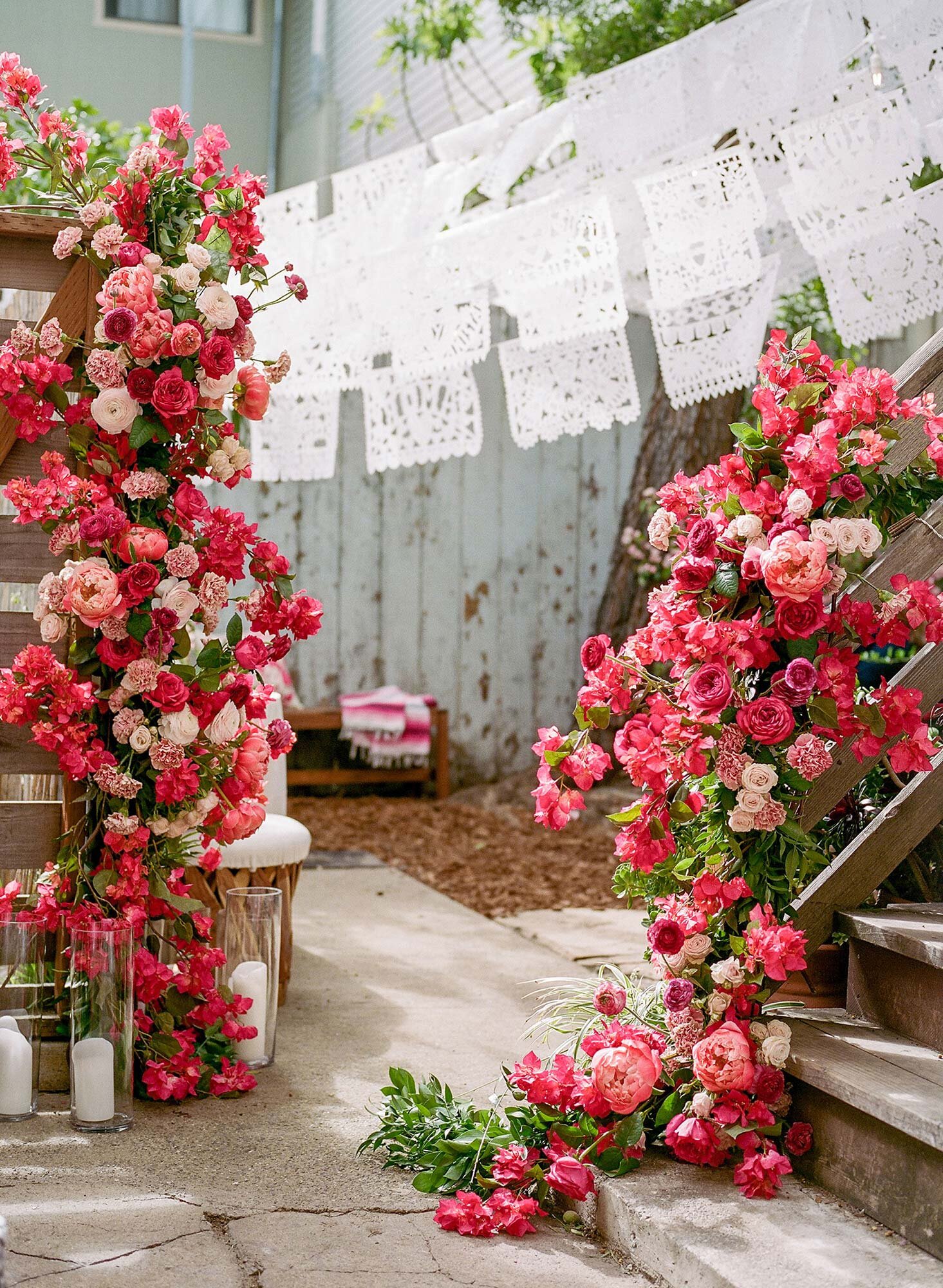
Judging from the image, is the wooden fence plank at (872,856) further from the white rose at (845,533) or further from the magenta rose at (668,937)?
the white rose at (845,533)

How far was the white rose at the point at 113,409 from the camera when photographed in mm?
2494

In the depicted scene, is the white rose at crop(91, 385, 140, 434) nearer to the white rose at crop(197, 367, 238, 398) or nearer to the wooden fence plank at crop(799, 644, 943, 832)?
the white rose at crop(197, 367, 238, 398)

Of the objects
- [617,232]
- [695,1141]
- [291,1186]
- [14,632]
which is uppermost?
[617,232]

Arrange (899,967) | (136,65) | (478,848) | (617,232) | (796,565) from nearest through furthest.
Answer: (796,565) < (899,967) < (617,232) < (478,848) < (136,65)

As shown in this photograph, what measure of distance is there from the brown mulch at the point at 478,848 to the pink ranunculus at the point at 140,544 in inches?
88.2

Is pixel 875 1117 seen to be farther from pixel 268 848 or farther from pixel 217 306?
pixel 217 306

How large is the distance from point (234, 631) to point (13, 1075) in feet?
2.92

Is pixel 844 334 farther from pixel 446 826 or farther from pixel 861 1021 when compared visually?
pixel 446 826

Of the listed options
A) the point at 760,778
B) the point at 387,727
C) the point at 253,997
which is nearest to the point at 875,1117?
the point at 760,778

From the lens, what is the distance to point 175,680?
2.50 meters

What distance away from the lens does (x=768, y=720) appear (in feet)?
6.88

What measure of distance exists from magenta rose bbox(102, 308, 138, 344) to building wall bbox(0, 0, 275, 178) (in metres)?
6.42

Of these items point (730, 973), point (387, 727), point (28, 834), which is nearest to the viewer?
point (730, 973)

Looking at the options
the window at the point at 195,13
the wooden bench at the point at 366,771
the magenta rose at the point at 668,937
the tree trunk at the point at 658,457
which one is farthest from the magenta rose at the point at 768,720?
the window at the point at 195,13
